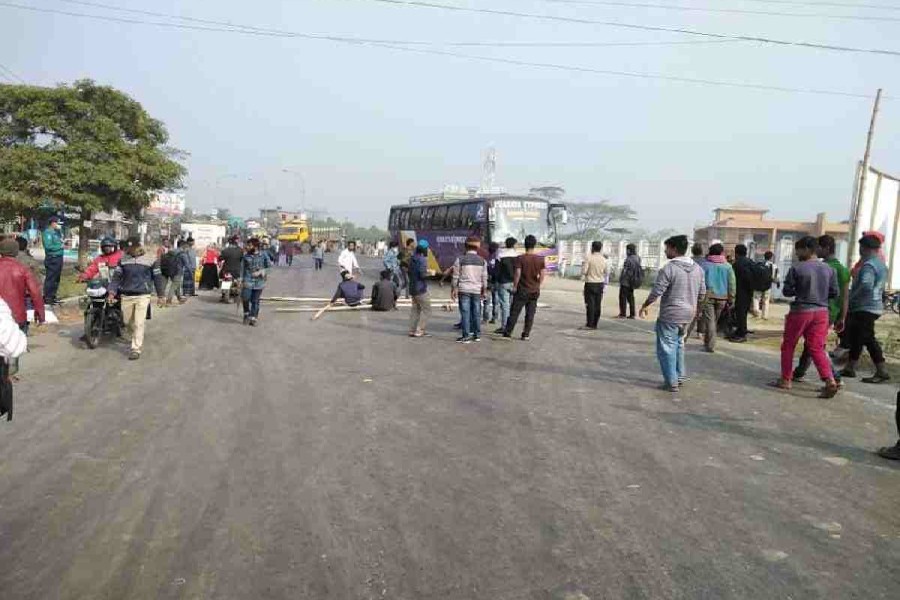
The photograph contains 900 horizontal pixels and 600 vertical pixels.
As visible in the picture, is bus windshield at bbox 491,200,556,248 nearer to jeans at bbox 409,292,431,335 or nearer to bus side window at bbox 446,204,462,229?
bus side window at bbox 446,204,462,229

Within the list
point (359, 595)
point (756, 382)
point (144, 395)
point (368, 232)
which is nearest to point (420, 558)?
point (359, 595)

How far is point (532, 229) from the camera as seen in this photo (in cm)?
2550

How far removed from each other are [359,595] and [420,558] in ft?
1.58

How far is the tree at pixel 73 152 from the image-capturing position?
2272 cm

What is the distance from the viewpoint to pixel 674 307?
336 inches

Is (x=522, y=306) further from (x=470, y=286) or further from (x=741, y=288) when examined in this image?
(x=741, y=288)

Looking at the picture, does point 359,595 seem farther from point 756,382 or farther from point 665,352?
point 756,382

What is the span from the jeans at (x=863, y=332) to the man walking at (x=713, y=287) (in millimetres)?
2328

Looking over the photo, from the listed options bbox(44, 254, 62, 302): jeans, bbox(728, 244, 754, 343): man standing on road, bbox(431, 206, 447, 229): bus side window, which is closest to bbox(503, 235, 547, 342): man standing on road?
bbox(728, 244, 754, 343): man standing on road

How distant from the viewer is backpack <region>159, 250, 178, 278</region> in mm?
17938

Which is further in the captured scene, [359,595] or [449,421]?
[449,421]

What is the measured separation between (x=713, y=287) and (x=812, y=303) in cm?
346

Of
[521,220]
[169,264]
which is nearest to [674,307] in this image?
[169,264]

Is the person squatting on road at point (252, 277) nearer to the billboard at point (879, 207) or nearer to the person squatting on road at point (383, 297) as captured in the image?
the person squatting on road at point (383, 297)
